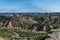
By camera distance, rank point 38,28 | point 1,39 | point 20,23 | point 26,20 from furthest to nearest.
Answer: point 26,20
point 20,23
point 38,28
point 1,39

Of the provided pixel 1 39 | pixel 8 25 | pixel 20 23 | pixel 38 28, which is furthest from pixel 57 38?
pixel 20 23

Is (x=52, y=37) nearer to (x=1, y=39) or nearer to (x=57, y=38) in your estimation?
(x=57, y=38)

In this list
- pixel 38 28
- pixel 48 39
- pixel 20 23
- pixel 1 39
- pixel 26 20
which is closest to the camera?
pixel 48 39

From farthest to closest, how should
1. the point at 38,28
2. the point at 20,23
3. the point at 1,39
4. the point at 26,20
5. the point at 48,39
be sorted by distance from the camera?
1. the point at 26,20
2. the point at 20,23
3. the point at 38,28
4. the point at 1,39
5. the point at 48,39

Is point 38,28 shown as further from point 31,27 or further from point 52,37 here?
point 52,37

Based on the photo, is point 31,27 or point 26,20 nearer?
point 31,27

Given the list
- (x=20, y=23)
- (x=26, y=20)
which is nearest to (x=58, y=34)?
(x=20, y=23)

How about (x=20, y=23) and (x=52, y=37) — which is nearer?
(x=52, y=37)

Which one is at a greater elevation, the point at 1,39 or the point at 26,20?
the point at 1,39

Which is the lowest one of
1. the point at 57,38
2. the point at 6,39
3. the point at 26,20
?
the point at 26,20
